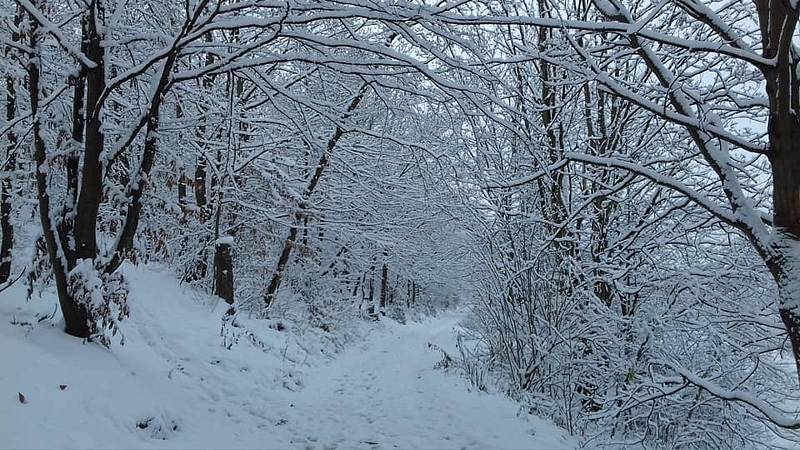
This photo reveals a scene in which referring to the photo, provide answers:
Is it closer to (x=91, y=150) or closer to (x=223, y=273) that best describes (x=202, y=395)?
(x=91, y=150)

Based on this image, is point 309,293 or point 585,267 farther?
point 309,293

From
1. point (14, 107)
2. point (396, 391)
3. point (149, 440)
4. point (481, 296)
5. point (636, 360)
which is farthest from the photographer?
point (481, 296)

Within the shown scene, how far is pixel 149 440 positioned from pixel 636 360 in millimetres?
5921

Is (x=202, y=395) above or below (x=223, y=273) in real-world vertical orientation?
below

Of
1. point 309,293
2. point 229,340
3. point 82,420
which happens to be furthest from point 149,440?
point 309,293

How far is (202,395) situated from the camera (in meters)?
6.11

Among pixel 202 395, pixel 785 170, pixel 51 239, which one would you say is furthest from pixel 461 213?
pixel 51 239

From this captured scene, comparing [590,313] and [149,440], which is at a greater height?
[590,313]

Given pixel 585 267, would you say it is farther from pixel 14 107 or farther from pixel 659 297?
pixel 14 107

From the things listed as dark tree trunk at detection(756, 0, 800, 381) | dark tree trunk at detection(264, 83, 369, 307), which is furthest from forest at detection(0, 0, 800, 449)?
dark tree trunk at detection(264, 83, 369, 307)

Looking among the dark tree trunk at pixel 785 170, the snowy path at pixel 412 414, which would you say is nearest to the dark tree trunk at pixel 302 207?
the snowy path at pixel 412 414

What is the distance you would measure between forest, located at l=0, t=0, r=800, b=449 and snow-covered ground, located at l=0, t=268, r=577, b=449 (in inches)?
1.6

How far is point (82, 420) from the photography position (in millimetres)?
3863

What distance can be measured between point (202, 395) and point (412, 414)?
2.85 meters
